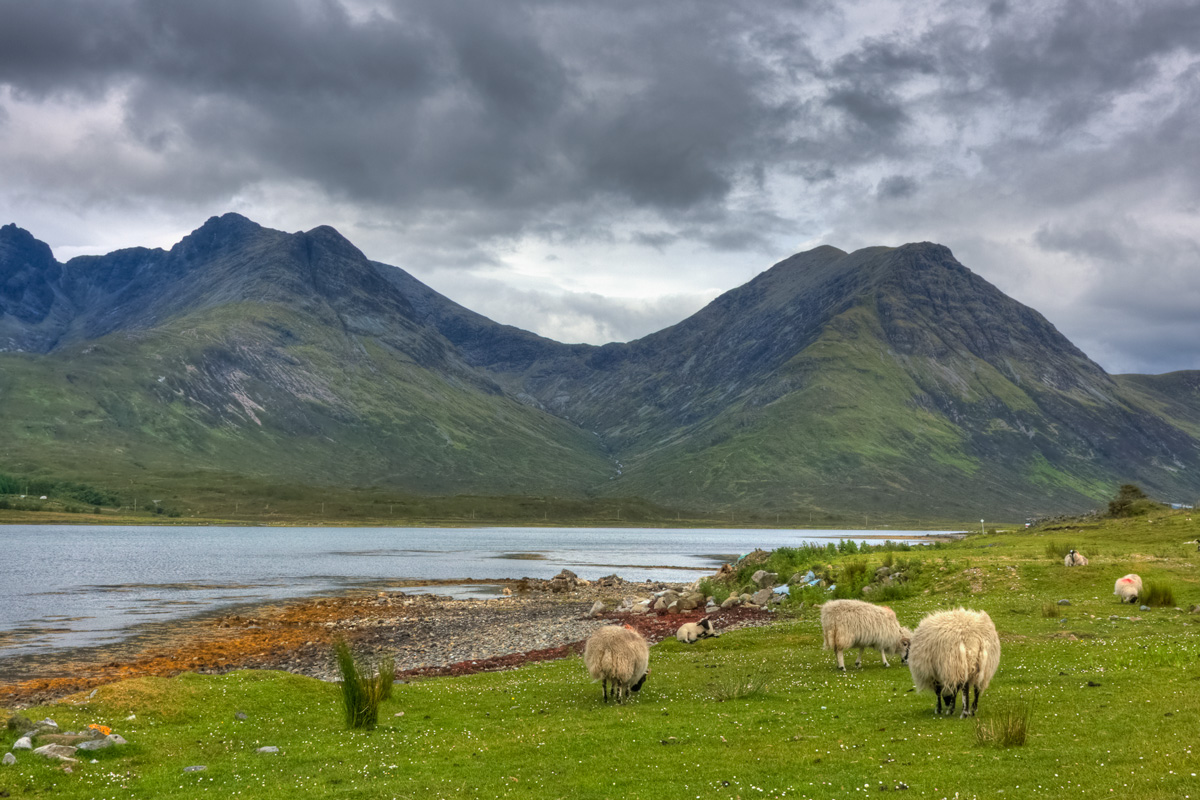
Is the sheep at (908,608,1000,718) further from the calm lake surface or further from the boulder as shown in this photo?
the calm lake surface

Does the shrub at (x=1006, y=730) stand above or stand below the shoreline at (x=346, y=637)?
above

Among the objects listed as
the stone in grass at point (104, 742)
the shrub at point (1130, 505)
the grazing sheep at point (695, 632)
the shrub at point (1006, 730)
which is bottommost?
the grazing sheep at point (695, 632)

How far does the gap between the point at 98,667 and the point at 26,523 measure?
185 meters

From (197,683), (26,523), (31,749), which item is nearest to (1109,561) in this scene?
(197,683)

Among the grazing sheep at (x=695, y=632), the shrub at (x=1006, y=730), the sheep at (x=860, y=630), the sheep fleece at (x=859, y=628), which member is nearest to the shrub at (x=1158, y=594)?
the sheep at (x=860, y=630)

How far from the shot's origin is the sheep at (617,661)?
23.1 meters

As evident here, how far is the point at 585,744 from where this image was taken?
59.9ft

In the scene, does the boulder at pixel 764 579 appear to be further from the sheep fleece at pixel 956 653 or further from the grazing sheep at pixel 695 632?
the sheep fleece at pixel 956 653

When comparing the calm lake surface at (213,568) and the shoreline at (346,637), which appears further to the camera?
the calm lake surface at (213,568)

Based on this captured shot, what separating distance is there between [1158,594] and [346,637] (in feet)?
132

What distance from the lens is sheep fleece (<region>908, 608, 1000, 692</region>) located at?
1763cm

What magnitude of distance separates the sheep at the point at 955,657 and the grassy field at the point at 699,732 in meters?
0.72

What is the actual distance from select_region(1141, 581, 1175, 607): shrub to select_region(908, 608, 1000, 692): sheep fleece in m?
18.3

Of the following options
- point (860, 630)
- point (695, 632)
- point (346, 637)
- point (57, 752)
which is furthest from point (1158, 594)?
point (346, 637)
